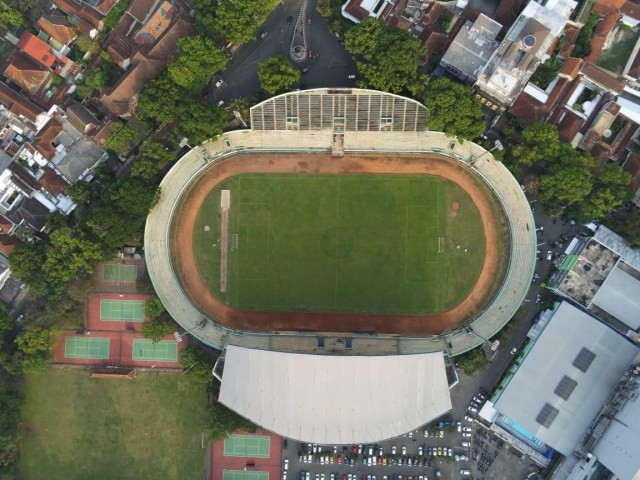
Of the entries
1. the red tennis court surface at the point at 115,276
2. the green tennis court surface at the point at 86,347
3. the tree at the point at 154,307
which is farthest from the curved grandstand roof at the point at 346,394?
the green tennis court surface at the point at 86,347

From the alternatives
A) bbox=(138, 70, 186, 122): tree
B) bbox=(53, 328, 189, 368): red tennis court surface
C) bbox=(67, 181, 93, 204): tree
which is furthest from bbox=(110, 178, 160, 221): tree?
bbox=(53, 328, 189, 368): red tennis court surface

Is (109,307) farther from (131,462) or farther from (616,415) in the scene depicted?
(616,415)

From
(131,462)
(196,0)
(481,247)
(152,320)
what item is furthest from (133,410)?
(196,0)

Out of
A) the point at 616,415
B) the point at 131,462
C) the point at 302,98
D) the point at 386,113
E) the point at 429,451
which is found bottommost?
the point at 131,462

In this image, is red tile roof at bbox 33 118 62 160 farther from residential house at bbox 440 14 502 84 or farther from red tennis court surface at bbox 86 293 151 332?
residential house at bbox 440 14 502 84

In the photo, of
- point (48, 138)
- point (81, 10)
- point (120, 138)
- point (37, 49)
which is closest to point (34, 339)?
point (48, 138)
